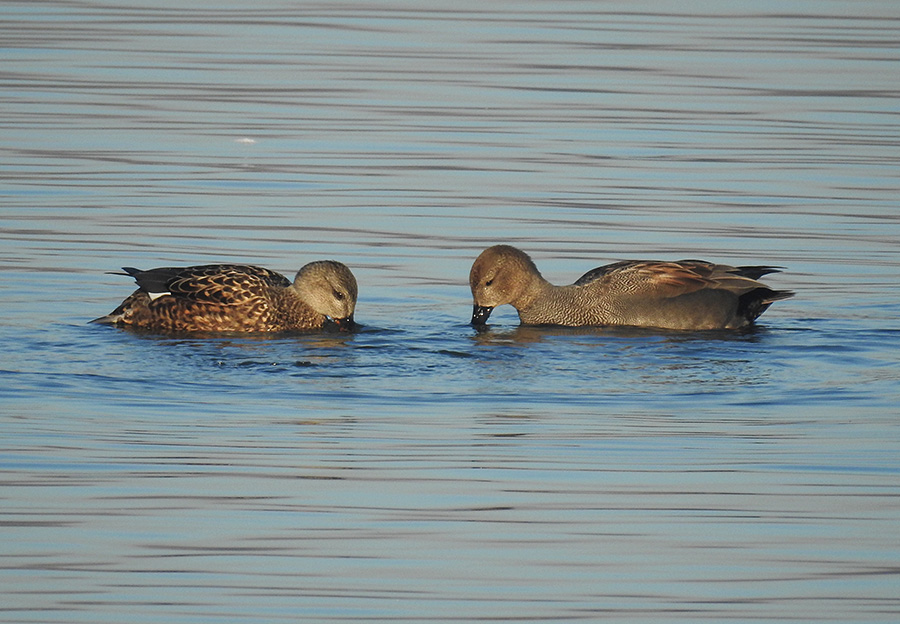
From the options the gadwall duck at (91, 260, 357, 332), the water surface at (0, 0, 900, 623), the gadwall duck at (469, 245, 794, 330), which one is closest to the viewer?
the water surface at (0, 0, 900, 623)

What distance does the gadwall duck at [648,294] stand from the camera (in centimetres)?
1227

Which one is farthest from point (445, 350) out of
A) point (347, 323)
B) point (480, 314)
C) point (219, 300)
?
point (219, 300)

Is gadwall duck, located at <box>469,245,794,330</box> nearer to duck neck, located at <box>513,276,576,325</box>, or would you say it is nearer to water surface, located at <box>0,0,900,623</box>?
duck neck, located at <box>513,276,576,325</box>

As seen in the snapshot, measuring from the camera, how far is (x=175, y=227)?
48.7 ft

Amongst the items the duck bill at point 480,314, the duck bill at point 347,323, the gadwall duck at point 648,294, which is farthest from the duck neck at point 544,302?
the duck bill at point 347,323

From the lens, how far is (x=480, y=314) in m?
12.4

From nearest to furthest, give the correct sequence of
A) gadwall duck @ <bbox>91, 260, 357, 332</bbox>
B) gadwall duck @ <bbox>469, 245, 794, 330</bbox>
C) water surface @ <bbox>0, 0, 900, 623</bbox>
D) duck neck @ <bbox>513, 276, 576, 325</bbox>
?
1. water surface @ <bbox>0, 0, 900, 623</bbox>
2. gadwall duck @ <bbox>91, 260, 357, 332</bbox>
3. gadwall duck @ <bbox>469, 245, 794, 330</bbox>
4. duck neck @ <bbox>513, 276, 576, 325</bbox>

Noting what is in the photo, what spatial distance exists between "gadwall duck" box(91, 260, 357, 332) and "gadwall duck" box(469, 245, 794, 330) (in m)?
1.08

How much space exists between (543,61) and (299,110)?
4117 mm

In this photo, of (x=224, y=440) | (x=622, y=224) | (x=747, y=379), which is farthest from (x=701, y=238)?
(x=224, y=440)

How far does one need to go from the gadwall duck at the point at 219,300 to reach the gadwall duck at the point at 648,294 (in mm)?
1075

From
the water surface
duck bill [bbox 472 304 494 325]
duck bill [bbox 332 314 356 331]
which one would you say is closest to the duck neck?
the water surface

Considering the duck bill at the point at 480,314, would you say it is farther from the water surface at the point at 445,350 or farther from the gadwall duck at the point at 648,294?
the water surface at the point at 445,350

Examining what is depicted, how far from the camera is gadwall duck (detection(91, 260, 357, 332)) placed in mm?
11844
